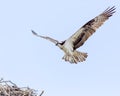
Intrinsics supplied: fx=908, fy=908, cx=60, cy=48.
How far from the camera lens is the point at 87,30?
18.6 m

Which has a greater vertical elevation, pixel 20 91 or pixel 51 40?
pixel 51 40

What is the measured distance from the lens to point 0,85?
16047 mm

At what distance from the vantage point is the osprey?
1833 cm

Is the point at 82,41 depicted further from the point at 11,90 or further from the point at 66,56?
the point at 11,90

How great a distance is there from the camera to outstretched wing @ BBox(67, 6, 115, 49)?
18.4m

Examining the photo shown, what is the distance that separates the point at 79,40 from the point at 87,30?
0.26 meters

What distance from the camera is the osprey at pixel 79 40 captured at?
60.1ft

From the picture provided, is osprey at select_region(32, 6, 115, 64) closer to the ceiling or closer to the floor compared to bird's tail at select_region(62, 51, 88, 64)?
closer to the ceiling

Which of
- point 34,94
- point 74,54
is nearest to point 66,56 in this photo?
point 74,54

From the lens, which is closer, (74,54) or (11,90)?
(11,90)

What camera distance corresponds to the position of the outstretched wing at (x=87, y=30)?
18.4 m

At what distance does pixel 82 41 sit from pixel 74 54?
350 millimetres

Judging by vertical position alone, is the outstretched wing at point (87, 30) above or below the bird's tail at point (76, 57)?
above

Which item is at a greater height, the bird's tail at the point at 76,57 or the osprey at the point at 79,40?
the osprey at the point at 79,40
